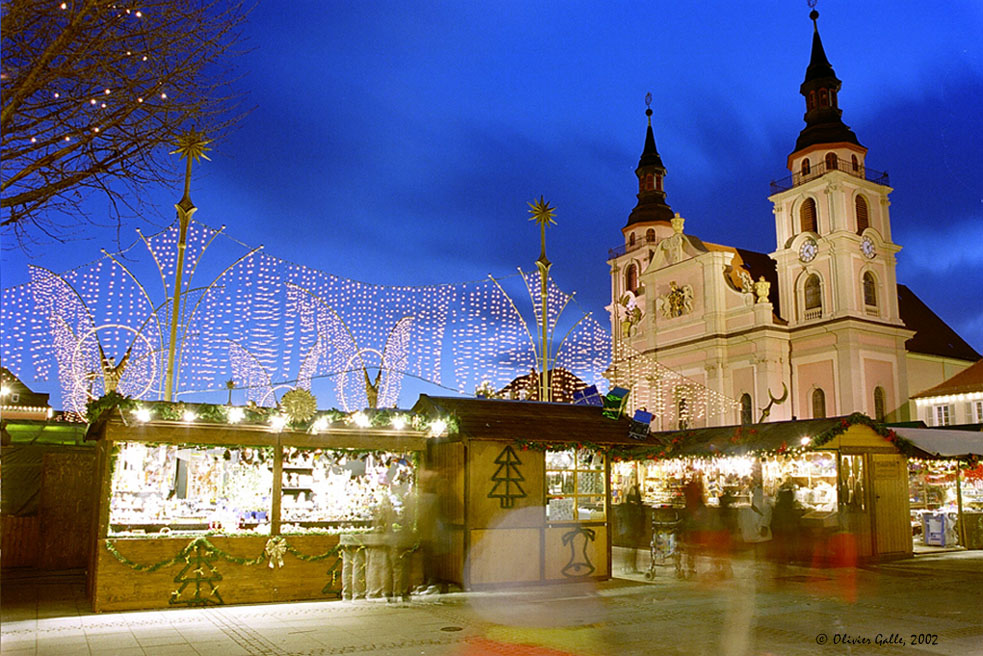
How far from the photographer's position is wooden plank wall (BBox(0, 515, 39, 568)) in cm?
1434

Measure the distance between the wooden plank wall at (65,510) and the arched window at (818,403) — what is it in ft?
111

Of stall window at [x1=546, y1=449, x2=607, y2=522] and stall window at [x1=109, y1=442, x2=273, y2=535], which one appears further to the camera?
stall window at [x1=546, y1=449, x2=607, y2=522]

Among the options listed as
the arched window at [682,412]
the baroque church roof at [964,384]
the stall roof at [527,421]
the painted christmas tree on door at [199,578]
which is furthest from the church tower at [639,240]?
the painted christmas tree on door at [199,578]

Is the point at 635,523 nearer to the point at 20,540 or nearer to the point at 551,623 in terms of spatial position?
the point at 551,623

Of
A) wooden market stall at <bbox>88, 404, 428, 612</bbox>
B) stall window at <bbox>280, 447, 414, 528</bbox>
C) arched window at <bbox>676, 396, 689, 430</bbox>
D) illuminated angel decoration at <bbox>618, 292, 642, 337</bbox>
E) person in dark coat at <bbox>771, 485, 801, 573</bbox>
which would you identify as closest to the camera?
wooden market stall at <bbox>88, 404, 428, 612</bbox>

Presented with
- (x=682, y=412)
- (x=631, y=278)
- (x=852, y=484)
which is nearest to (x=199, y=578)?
(x=852, y=484)

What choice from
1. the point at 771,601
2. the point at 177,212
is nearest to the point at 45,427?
the point at 177,212

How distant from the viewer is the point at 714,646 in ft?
27.5

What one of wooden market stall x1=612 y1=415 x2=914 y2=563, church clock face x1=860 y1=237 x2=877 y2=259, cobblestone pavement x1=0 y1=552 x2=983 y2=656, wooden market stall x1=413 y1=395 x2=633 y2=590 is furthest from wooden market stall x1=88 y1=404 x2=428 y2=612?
church clock face x1=860 y1=237 x2=877 y2=259

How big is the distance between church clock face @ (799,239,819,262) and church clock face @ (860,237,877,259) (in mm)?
2171

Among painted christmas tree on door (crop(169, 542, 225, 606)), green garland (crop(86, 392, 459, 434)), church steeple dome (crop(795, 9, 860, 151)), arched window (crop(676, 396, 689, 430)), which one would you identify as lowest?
painted christmas tree on door (crop(169, 542, 225, 606))

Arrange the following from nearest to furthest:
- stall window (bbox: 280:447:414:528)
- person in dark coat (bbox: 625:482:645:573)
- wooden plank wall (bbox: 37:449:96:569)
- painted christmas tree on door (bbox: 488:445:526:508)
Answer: stall window (bbox: 280:447:414:528)
painted christmas tree on door (bbox: 488:445:526:508)
wooden plank wall (bbox: 37:449:96:569)
person in dark coat (bbox: 625:482:645:573)

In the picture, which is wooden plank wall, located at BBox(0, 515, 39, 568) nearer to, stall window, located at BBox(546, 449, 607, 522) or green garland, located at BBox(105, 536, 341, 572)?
green garland, located at BBox(105, 536, 341, 572)

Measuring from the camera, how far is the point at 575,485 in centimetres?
1369
